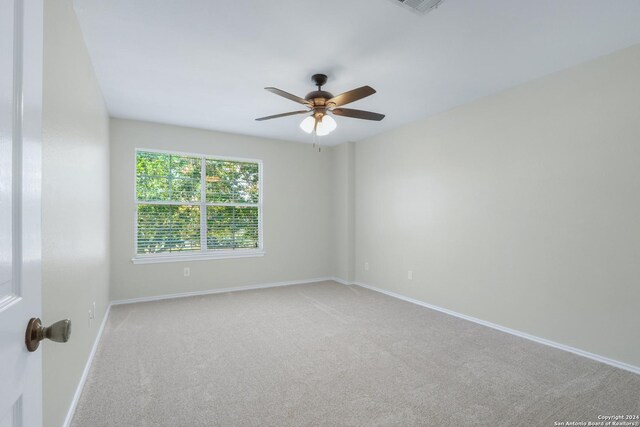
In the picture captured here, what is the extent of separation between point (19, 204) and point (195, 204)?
4.29 m

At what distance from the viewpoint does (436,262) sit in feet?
13.5

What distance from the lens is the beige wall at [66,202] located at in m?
1.54

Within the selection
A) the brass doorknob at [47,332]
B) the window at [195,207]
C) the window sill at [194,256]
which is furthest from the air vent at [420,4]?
the window sill at [194,256]

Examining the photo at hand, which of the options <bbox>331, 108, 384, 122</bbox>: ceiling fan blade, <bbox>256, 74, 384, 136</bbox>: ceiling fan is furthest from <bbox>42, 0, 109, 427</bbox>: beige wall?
<bbox>331, 108, 384, 122</bbox>: ceiling fan blade

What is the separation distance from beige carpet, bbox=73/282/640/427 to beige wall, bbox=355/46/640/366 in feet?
1.10

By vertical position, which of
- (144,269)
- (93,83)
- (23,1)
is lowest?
(144,269)

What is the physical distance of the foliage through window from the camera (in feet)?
14.8

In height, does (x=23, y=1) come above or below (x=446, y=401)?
above

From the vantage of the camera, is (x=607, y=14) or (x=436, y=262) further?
(x=436, y=262)

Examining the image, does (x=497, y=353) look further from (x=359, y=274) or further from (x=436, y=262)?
(x=359, y=274)

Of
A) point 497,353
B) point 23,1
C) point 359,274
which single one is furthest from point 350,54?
point 359,274

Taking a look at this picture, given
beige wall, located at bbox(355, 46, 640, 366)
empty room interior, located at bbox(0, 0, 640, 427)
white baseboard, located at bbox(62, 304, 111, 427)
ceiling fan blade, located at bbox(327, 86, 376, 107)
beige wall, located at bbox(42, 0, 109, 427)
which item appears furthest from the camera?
beige wall, located at bbox(355, 46, 640, 366)

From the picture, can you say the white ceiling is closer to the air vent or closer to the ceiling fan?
the air vent

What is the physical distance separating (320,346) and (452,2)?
284 cm
